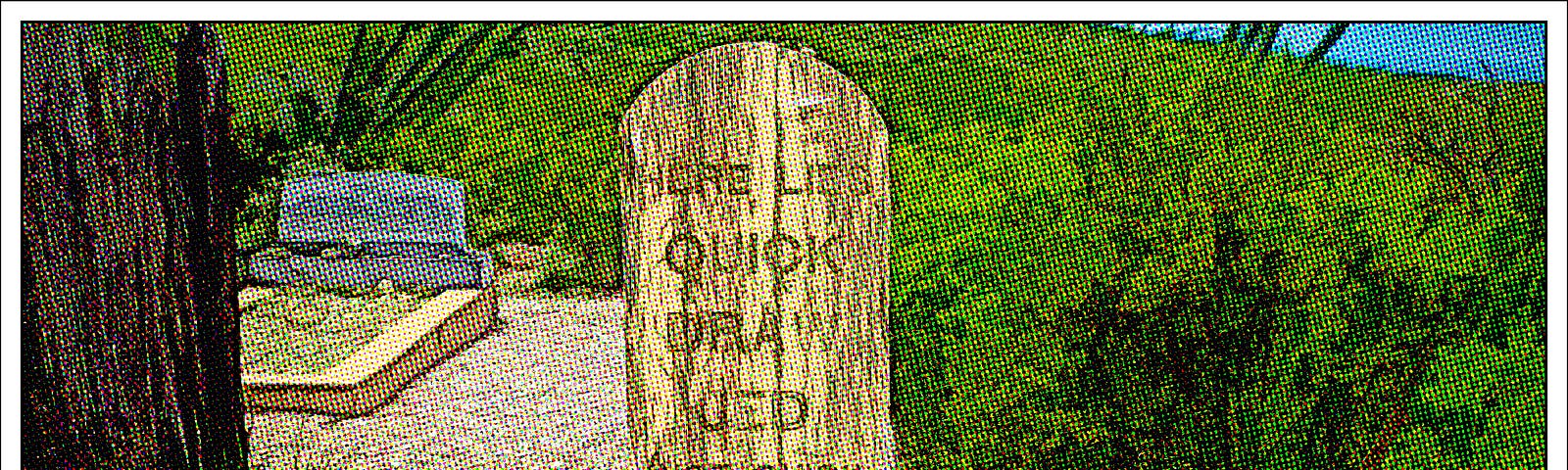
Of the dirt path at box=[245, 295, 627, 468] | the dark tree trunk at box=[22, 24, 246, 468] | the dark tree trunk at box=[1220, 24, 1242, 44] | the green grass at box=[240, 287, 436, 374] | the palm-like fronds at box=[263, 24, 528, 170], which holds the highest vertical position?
the dark tree trunk at box=[1220, 24, 1242, 44]

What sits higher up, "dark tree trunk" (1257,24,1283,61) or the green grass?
"dark tree trunk" (1257,24,1283,61)

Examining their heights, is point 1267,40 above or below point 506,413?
above

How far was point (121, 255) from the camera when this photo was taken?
3.07ft

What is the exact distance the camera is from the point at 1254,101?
1577mm

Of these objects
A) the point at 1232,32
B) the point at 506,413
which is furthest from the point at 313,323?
the point at 1232,32

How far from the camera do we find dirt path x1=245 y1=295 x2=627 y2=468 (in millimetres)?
1753

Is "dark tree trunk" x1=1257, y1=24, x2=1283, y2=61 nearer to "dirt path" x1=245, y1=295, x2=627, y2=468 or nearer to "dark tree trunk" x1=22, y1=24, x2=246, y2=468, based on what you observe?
"dirt path" x1=245, y1=295, x2=627, y2=468

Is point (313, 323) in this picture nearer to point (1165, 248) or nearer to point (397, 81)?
point (397, 81)

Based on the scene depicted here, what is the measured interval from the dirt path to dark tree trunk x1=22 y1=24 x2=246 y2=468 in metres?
0.59

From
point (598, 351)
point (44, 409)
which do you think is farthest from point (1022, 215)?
point (44, 409)

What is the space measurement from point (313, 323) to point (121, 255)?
114 centimetres

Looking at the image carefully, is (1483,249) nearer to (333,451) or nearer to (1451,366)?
(1451,366)

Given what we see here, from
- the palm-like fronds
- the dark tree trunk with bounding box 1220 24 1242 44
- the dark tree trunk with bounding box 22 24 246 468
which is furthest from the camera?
the palm-like fronds

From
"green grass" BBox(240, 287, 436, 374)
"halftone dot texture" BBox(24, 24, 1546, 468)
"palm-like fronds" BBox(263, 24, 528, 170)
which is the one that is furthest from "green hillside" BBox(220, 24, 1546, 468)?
"palm-like fronds" BBox(263, 24, 528, 170)
